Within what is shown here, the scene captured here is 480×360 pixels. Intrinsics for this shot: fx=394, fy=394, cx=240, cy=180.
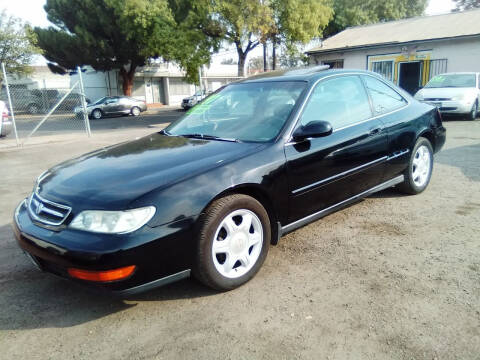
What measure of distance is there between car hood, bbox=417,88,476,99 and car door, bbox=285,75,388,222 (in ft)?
34.4

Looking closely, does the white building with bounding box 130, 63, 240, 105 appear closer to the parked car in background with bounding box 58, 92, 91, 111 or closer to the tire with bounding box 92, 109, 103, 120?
the tire with bounding box 92, 109, 103, 120

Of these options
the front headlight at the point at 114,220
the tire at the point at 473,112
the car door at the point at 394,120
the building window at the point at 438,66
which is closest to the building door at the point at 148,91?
the building window at the point at 438,66

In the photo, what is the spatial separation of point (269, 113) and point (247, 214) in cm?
105

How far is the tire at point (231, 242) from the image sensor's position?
2.65 m

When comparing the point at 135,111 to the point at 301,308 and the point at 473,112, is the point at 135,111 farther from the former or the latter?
the point at 301,308

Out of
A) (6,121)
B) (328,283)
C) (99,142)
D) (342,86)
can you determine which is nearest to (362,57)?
(99,142)

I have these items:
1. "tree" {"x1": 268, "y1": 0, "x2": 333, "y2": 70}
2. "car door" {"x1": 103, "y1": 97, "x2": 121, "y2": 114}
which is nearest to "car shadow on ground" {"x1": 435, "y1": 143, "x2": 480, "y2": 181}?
"tree" {"x1": 268, "y1": 0, "x2": 333, "y2": 70}

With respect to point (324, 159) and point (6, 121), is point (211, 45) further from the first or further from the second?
point (324, 159)

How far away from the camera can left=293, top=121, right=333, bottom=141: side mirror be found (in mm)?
3156

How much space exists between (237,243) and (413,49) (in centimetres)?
2056

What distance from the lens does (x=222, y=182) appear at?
8.98 ft

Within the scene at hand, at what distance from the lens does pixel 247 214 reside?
9.57 feet

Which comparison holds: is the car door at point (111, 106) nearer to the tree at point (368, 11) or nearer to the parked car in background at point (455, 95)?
the parked car in background at point (455, 95)

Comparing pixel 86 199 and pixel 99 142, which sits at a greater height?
pixel 86 199
